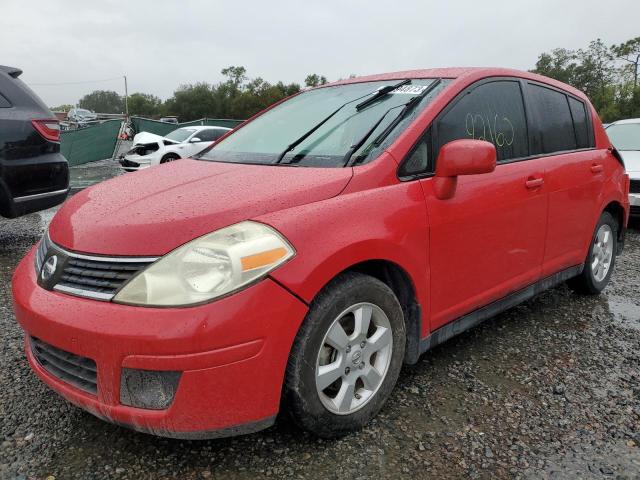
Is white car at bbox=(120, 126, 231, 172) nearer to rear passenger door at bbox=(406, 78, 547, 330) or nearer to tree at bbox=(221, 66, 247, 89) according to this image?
rear passenger door at bbox=(406, 78, 547, 330)

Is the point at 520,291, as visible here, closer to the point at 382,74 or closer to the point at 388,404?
the point at 388,404

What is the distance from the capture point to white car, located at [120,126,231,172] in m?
13.6

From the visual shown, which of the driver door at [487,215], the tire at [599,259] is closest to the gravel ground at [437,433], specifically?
the driver door at [487,215]

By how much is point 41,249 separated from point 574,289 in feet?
12.1

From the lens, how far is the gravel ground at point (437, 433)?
1.92 metres

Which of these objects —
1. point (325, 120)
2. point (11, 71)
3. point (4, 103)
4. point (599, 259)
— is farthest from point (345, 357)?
point (11, 71)

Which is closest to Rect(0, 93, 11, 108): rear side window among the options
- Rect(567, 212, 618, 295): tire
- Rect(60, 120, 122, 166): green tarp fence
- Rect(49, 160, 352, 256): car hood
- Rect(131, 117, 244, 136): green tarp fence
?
Rect(49, 160, 352, 256): car hood

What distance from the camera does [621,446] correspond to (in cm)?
210

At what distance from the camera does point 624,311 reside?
370cm

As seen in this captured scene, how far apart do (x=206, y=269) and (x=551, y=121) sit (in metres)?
2.60

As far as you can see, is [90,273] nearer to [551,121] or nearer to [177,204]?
[177,204]

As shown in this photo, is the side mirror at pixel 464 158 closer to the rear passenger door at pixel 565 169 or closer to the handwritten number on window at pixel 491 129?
the handwritten number on window at pixel 491 129

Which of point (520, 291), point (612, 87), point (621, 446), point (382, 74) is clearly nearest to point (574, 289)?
point (520, 291)

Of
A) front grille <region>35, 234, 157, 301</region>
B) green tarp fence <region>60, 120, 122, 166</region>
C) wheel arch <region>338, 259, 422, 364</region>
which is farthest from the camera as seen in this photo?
green tarp fence <region>60, 120, 122, 166</region>
